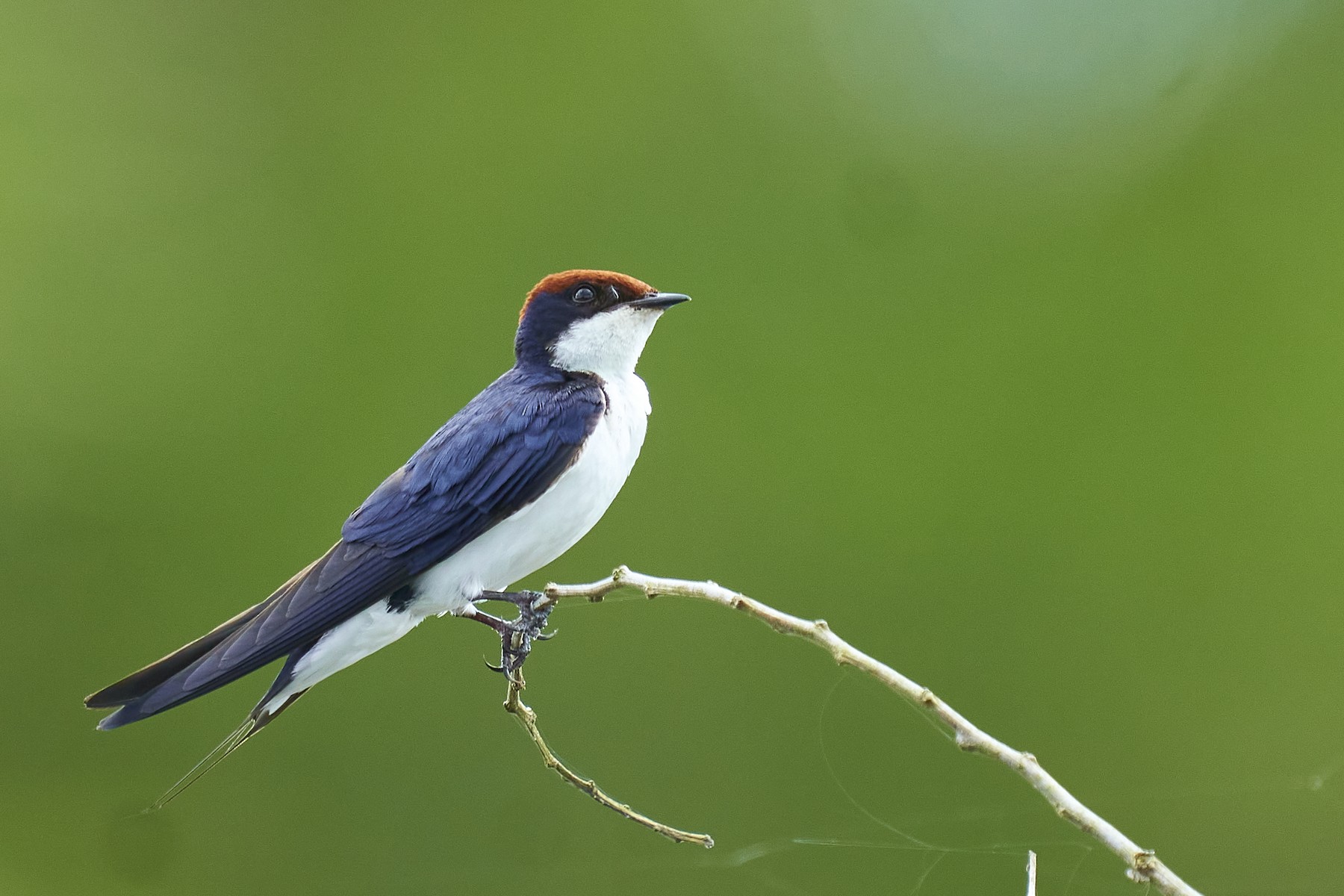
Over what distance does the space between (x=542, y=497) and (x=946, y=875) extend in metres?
1.72

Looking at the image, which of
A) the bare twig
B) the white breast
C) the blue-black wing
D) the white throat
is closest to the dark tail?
the blue-black wing

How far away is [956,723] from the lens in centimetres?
113

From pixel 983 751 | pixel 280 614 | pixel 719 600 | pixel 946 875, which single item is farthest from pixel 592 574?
pixel 983 751

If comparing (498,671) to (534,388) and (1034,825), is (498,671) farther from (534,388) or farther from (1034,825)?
(1034,825)

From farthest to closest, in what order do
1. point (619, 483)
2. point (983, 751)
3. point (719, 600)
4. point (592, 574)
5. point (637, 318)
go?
1. point (592, 574)
2. point (637, 318)
3. point (619, 483)
4. point (719, 600)
5. point (983, 751)

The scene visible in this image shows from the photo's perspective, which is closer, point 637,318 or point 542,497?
point 542,497

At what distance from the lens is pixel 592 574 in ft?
11.0

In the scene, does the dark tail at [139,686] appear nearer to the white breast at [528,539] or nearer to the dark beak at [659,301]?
the white breast at [528,539]

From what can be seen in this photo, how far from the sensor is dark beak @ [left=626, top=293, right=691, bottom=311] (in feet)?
6.70

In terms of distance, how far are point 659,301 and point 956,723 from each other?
1115 mm

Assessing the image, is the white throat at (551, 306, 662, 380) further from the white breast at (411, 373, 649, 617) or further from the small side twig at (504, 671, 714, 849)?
the small side twig at (504, 671, 714, 849)

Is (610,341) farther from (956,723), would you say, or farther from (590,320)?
(956,723)

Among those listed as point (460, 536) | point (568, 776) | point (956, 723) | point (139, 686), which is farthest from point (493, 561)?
point (956, 723)

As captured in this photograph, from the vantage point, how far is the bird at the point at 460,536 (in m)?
1.75
